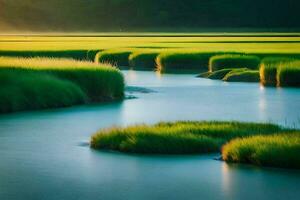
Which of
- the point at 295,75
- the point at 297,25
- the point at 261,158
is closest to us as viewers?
the point at 261,158

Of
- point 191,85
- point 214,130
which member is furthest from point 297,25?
point 214,130

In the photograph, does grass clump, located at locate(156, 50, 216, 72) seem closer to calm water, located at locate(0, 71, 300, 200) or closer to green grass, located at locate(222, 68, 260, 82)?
green grass, located at locate(222, 68, 260, 82)

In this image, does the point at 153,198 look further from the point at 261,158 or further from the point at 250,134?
the point at 250,134

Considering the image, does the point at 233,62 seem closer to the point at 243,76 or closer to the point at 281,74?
the point at 243,76

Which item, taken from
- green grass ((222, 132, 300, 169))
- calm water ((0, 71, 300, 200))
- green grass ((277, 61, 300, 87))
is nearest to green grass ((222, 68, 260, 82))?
green grass ((277, 61, 300, 87))

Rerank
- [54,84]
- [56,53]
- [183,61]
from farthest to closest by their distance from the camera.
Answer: [56,53]
[183,61]
[54,84]

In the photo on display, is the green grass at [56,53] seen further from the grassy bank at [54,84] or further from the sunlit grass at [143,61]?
the grassy bank at [54,84]

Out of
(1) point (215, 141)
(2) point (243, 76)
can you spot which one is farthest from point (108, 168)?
(2) point (243, 76)
